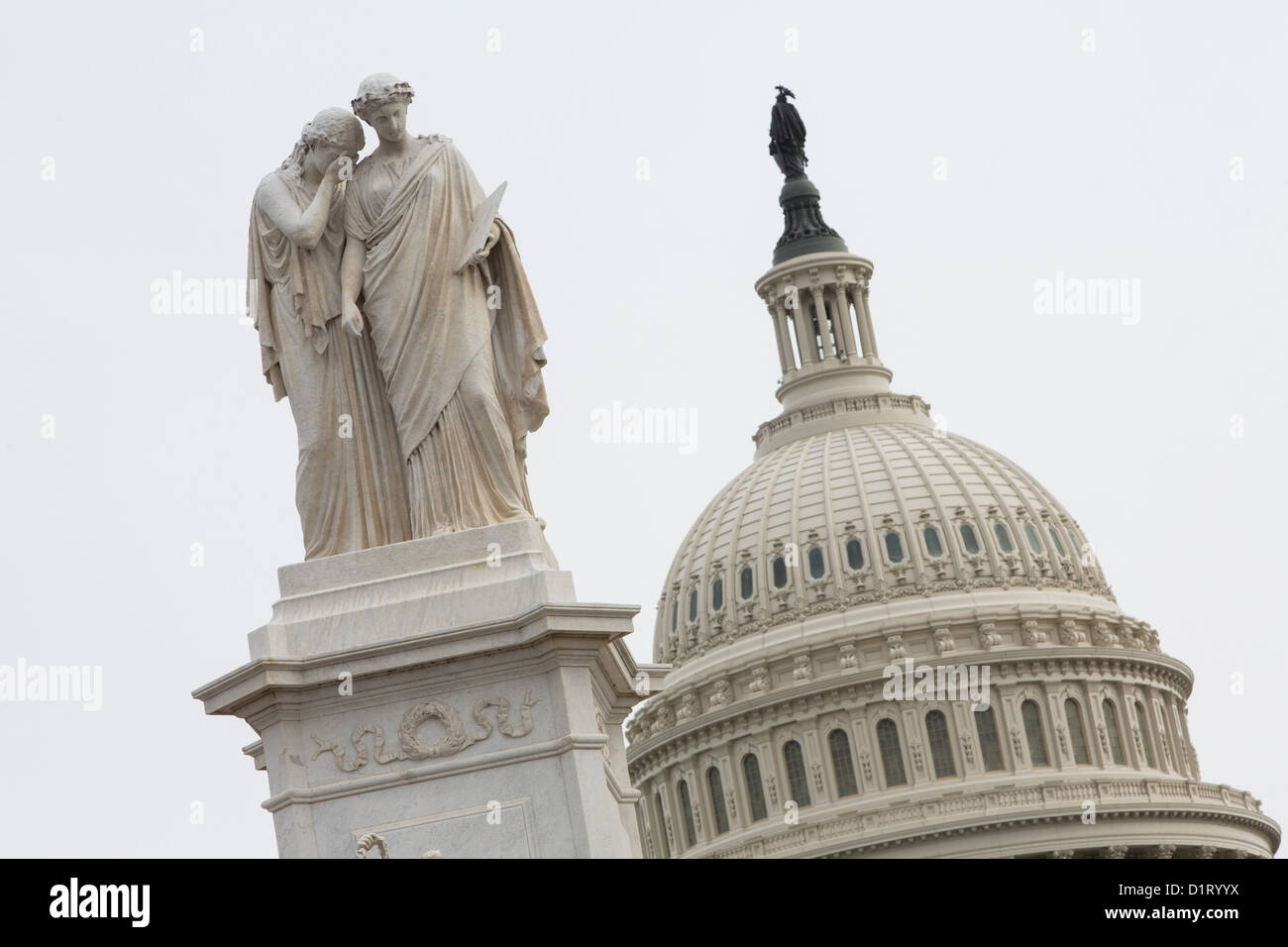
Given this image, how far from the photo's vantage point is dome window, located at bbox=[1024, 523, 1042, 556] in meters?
113

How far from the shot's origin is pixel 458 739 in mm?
→ 10680

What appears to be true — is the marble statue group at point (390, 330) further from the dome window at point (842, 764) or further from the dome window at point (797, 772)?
the dome window at point (797, 772)

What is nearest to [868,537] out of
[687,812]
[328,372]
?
[687,812]

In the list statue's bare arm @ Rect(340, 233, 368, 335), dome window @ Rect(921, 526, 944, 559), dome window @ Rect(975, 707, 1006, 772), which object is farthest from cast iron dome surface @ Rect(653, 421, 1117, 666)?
statue's bare arm @ Rect(340, 233, 368, 335)

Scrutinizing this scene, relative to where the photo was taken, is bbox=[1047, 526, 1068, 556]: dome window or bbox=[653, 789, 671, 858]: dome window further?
bbox=[1047, 526, 1068, 556]: dome window

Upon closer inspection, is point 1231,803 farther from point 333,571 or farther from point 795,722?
point 333,571

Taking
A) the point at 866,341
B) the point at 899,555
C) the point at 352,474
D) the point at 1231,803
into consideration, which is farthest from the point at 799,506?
the point at 352,474

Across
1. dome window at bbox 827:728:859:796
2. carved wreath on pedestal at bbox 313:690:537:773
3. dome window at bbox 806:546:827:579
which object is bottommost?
carved wreath on pedestal at bbox 313:690:537:773

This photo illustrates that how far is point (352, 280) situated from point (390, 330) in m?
0.30

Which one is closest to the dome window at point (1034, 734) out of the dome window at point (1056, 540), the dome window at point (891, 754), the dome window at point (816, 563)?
the dome window at point (891, 754)

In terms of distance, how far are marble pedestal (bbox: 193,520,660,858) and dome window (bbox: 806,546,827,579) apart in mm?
99974

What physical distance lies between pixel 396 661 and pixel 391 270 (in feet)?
6.30

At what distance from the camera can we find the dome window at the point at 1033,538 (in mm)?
113000

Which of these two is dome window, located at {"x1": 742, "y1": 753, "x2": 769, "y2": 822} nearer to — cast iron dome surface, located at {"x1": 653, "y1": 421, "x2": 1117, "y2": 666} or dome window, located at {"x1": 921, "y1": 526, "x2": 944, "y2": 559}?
cast iron dome surface, located at {"x1": 653, "y1": 421, "x2": 1117, "y2": 666}
